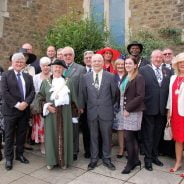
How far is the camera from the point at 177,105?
443cm

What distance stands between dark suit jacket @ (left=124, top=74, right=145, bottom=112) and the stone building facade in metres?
5.56

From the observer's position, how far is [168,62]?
5691mm

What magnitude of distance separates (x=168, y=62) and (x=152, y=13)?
15.1ft

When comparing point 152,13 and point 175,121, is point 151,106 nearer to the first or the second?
point 175,121

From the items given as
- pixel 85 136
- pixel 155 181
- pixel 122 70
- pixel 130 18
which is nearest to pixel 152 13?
pixel 130 18

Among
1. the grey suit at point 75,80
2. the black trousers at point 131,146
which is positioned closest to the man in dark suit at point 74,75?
the grey suit at point 75,80

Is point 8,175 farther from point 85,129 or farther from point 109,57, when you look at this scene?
point 109,57

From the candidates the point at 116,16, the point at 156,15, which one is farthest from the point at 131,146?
the point at 116,16

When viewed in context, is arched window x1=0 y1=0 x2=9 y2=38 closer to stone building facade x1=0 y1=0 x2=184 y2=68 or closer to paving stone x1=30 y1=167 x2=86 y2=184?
stone building facade x1=0 y1=0 x2=184 y2=68

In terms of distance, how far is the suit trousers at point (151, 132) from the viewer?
4637 millimetres

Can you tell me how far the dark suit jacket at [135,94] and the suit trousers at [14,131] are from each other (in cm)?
170

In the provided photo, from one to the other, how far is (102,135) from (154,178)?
3.31 ft

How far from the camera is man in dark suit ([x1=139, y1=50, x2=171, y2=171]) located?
462cm

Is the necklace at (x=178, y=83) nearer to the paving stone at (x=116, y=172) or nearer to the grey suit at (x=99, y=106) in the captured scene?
the grey suit at (x=99, y=106)
